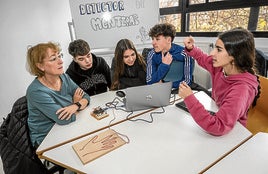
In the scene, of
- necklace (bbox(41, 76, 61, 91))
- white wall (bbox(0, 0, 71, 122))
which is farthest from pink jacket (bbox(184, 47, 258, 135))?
white wall (bbox(0, 0, 71, 122))

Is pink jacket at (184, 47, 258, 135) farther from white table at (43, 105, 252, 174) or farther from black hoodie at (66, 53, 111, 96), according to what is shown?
black hoodie at (66, 53, 111, 96)

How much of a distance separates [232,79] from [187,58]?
810 mm

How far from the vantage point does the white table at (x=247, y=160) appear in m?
0.81

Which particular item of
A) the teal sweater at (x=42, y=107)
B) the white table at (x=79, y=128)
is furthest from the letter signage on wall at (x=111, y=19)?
the white table at (x=79, y=128)

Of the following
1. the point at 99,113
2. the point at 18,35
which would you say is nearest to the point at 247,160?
the point at 99,113

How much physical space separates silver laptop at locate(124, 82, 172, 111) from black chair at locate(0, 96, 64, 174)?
2.38 feet

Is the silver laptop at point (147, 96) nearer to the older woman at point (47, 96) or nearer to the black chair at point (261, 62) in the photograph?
the older woman at point (47, 96)

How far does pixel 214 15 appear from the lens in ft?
9.70

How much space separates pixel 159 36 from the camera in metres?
1.95

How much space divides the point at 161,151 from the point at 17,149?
958 millimetres

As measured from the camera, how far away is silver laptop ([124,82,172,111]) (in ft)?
4.19

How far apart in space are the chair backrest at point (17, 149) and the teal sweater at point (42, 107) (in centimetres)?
6

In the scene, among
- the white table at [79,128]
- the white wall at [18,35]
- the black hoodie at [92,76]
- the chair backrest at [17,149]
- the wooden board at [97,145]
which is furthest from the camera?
the white wall at [18,35]

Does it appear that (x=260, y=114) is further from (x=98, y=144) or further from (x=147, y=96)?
(x=98, y=144)
